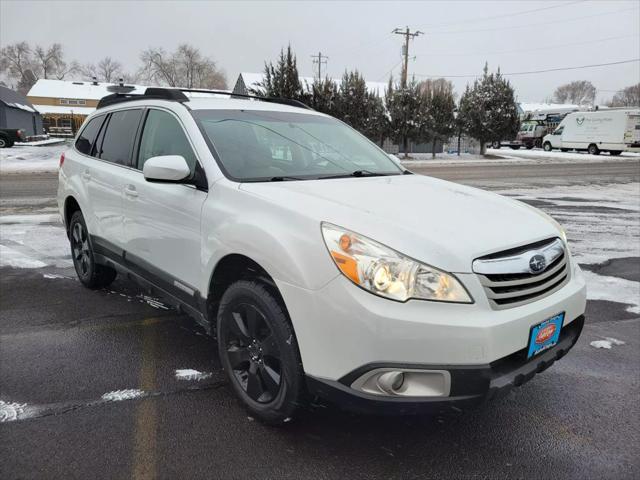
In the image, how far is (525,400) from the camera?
10.2 feet

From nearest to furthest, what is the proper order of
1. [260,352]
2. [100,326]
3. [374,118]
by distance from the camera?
1. [260,352]
2. [100,326]
3. [374,118]

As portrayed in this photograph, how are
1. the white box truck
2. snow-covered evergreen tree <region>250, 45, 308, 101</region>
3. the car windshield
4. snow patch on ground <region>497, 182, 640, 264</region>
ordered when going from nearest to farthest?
the car windshield < snow patch on ground <region>497, 182, 640, 264</region> < snow-covered evergreen tree <region>250, 45, 308, 101</region> < the white box truck

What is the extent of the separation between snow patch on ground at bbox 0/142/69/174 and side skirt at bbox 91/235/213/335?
18492 millimetres

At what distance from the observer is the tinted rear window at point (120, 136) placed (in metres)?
4.05

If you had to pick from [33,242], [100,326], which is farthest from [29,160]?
[100,326]

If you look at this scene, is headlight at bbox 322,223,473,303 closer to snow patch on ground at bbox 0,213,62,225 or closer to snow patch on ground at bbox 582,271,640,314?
snow patch on ground at bbox 582,271,640,314

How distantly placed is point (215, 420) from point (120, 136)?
260cm

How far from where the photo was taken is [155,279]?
3.58m

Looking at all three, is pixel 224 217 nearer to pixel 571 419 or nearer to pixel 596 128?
pixel 571 419

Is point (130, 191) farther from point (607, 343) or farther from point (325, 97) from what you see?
point (325, 97)

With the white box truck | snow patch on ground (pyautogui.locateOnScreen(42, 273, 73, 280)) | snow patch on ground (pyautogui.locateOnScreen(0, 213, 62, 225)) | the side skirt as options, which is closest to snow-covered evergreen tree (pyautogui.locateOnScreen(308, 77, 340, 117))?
the white box truck

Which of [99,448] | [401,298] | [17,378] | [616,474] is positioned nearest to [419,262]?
[401,298]

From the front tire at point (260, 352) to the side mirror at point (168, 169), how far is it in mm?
759

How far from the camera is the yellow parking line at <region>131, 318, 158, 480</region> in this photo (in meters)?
2.41
